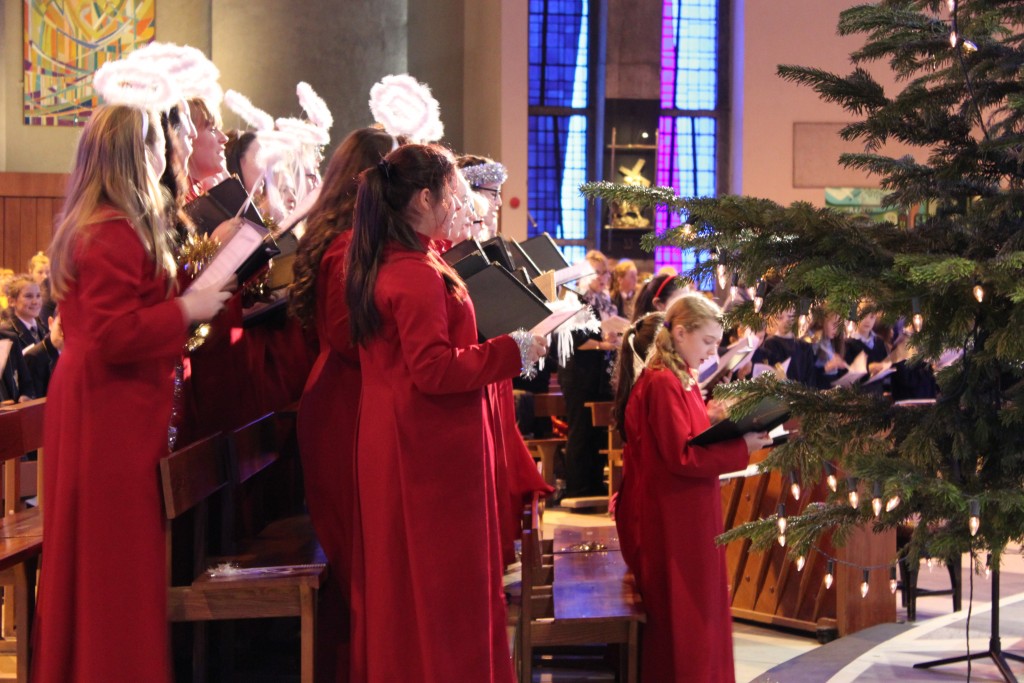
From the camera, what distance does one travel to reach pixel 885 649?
3.83 m

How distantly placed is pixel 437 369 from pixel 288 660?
1481 millimetres

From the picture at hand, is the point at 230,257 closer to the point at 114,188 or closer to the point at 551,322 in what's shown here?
the point at 114,188

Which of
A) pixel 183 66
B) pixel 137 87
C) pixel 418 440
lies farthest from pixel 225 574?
pixel 183 66

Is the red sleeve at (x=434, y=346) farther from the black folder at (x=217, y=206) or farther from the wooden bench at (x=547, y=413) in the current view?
the wooden bench at (x=547, y=413)

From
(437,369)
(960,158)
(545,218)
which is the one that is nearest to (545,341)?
(437,369)

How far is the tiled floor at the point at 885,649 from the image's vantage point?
3469 mm

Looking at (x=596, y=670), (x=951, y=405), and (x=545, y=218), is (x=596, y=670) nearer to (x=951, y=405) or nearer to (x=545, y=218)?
(x=951, y=405)

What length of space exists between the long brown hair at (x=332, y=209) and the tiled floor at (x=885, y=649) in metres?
1.56

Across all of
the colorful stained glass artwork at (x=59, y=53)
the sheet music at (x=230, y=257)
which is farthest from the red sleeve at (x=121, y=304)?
the colorful stained glass artwork at (x=59, y=53)

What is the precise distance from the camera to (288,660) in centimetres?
373

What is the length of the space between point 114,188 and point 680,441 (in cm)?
183

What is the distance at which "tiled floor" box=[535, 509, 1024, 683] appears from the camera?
347cm

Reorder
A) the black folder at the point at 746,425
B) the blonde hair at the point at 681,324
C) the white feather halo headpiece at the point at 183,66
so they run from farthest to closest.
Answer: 1. the blonde hair at the point at 681,324
2. the black folder at the point at 746,425
3. the white feather halo headpiece at the point at 183,66

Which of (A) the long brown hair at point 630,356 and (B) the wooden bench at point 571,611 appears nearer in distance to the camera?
(B) the wooden bench at point 571,611
